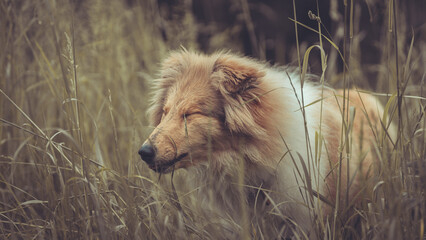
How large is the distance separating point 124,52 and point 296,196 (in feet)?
10.2

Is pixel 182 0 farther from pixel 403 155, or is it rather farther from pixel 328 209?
pixel 403 155

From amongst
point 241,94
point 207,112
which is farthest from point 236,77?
point 207,112

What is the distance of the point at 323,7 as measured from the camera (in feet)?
23.5

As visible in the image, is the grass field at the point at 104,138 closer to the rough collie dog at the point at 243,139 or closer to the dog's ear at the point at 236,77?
the rough collie dog at the point at 243,139

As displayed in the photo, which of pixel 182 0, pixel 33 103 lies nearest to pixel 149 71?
pixel 182 0

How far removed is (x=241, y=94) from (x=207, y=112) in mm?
232

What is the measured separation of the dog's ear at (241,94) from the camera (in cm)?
236

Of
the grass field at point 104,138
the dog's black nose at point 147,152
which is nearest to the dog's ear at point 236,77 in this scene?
the grass field at point 104,138

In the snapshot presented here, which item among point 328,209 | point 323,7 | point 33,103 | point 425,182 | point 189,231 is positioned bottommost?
point 328,209

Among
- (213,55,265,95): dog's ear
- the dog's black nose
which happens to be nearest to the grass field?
the dog's black nose

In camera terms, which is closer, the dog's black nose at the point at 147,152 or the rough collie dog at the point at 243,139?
the dog's black nose at the point at 147,152

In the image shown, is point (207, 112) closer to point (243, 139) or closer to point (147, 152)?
point (243, 139)

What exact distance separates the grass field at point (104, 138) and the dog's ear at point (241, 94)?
39cm

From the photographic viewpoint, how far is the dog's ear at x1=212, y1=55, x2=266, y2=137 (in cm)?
236
